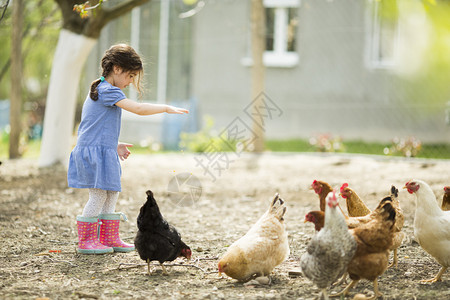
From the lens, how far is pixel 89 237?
166 inches

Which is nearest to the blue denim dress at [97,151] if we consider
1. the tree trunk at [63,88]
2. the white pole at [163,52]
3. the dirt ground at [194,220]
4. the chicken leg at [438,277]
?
the dirt ground at [194,220]

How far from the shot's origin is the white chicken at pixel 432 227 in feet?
11.5

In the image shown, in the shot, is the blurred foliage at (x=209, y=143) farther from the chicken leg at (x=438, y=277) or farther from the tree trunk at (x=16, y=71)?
the chicken leg at (x=438, y=277)

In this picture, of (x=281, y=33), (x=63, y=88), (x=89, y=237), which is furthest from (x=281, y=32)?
(x=89, y=237)

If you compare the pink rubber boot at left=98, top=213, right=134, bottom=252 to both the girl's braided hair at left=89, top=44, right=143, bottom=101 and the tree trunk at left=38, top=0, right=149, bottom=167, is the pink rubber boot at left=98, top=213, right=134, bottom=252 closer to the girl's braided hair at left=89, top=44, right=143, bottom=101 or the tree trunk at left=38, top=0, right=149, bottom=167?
the girl's braided hair at left=89, top=44, right=143, bottom=101

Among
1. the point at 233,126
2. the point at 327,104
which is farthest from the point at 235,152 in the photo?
the point at 327,104

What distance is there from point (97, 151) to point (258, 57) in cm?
638

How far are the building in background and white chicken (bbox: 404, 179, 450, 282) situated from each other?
8362mm

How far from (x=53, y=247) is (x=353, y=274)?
248 cm

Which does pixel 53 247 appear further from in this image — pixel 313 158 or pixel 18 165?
pixel 313 158

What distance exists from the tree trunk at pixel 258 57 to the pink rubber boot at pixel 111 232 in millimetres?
5677

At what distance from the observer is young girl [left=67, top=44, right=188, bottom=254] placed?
4.09 metres

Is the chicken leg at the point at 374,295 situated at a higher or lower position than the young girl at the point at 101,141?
lower

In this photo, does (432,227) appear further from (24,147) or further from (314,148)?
(24,147)
